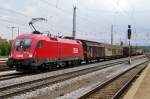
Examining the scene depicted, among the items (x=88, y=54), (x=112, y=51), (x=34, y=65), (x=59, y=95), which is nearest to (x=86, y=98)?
(x=59, y=95)

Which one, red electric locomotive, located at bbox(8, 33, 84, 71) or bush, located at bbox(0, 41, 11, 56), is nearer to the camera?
red electric locomotive, located at bbox(8, 33, 84, 71)

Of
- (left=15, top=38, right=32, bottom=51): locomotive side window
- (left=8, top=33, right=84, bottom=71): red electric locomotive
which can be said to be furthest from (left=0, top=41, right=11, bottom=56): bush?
(left=15, top=38, right=32, bottom=51): locomotive side window

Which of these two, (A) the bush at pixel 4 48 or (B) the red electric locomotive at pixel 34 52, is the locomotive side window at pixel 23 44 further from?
(A) the bush at pixel 4 48

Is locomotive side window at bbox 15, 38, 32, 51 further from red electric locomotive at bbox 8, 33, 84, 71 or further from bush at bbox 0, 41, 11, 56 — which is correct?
bush at bbox 0, 41, 11, 56

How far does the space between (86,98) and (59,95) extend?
1.47 metres

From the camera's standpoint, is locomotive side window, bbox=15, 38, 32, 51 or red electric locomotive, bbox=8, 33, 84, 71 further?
locomotive side window, bbox=15, 38, 32, 51

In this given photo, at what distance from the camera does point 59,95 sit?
595 inches

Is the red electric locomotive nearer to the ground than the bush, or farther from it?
nearer to the ground

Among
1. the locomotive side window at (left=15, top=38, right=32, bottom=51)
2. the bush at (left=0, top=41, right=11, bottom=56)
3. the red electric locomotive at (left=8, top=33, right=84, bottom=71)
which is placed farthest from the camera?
the bush at (left=0, top=41, right=11, bottom=56)

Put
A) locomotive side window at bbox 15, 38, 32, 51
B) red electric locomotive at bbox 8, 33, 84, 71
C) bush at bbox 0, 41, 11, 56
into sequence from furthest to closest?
bush at bbox 0, 41, 11, 56, locomotive side window at bbox 15, 38, 32, 51, red electric locomotive at bbox 8, 33, 84, 71

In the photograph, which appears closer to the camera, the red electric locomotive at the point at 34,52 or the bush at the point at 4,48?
the red electric locomotive at the point at 34,52

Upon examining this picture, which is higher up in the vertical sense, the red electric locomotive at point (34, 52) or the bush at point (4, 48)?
the bush at point (4, 48)

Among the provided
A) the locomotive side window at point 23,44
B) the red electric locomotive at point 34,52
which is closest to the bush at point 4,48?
the red electric locomotive at point 34,52

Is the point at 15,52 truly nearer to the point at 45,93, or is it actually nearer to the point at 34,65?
the point at 34,65
